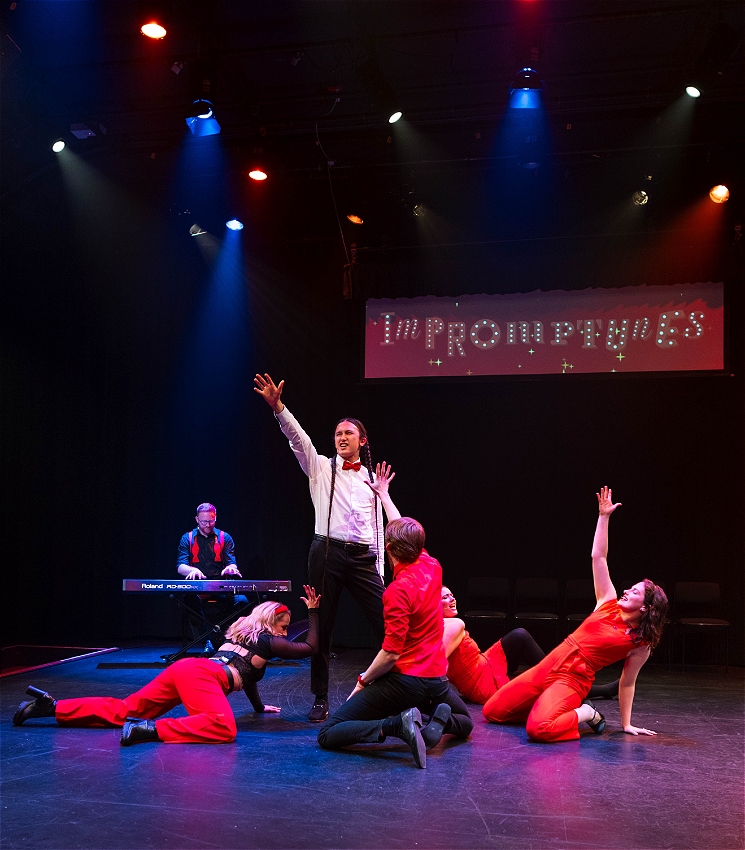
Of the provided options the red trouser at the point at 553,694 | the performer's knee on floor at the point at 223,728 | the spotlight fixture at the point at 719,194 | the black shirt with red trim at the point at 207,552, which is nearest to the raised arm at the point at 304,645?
the performer's knee on floor at the point at 223,728

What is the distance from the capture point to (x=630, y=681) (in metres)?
4.12

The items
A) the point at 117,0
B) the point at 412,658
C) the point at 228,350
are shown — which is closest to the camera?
the point at 412,658

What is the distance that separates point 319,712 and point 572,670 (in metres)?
1.45

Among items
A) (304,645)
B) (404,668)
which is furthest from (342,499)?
(404,668)

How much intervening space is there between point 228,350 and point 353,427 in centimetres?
470

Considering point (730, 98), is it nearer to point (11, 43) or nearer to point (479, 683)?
point (479, 683)

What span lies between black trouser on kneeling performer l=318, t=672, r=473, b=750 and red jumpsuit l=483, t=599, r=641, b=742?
545 millimetres

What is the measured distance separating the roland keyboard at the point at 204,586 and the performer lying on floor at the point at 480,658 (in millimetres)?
1697

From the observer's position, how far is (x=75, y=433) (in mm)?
8992

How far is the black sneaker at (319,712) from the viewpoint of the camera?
4466 mm

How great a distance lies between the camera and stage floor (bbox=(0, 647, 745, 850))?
8.74 feet

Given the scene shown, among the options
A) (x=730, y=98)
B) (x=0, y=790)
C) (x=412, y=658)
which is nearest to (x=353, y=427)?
(x=412, y=658)

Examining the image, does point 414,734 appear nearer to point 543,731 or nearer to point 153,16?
point 543,731

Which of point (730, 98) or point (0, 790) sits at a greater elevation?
point (730, 98)
